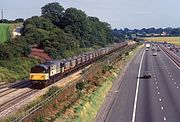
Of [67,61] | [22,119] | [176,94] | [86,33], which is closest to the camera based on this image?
[22,119]

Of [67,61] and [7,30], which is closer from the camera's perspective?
[67,61]

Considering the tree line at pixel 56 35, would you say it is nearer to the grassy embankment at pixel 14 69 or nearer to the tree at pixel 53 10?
the tree at pixel 53 10

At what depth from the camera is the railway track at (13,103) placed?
4067cm

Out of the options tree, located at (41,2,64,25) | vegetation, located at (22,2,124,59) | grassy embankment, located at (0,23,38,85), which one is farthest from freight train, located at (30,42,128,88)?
tree, located at (41,2,64,25)

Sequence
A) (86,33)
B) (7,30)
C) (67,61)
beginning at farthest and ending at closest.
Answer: (86,33), (7,30), (67,61)

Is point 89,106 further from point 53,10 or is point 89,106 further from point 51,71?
point 53,10

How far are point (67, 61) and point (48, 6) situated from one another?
109 m

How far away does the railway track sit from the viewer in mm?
40675

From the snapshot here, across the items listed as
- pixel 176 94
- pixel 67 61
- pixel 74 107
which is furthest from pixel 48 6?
pixel 74 107

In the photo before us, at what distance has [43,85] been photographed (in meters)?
56.7

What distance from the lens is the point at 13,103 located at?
45.2m

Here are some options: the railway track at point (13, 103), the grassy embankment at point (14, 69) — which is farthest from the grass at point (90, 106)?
the grassy embankment at point (14, 69)

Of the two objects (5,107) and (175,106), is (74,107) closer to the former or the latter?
(5,107)

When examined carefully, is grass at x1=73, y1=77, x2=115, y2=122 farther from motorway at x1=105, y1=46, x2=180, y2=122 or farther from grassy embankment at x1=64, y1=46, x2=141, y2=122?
motorway at x1=105, y1=46, x2=180, y2=122
